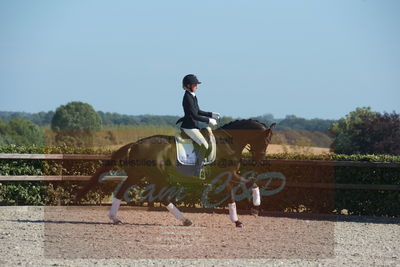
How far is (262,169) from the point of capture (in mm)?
16891

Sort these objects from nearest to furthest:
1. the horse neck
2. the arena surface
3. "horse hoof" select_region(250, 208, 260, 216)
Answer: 1. the arena surface
2. the horse neck
3. "horse hoof" select_region(250, 208, 260, 216)

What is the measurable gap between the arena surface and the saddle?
1.39 meters

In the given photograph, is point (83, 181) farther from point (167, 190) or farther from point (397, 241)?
point (397, 241)

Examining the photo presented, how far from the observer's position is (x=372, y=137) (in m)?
70.0

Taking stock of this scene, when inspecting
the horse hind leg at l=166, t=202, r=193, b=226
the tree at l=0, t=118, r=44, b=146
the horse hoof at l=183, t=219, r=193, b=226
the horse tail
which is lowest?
the tree at l=0, t=118, r=44, b=146

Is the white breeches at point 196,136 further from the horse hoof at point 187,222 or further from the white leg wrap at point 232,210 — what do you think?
the horse hoof at point 187,222

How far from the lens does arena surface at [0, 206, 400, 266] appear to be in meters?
10.2

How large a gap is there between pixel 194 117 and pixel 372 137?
59365mm

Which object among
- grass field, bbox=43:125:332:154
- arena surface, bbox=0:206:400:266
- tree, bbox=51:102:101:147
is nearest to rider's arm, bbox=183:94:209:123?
grass field, bbox=43:125:332:154

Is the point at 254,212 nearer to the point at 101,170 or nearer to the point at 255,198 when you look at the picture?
the point at 255,198

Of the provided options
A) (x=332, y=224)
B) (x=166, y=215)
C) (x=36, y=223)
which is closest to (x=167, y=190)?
(x=166, y=215)

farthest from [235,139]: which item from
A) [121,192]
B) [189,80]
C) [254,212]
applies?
[254,212]

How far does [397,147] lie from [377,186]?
170 ft

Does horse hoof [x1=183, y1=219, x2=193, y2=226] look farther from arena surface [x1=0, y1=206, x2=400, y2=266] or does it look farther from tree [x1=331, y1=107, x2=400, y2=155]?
tree [x1=331, y1=107, x2=400, y2=155]
